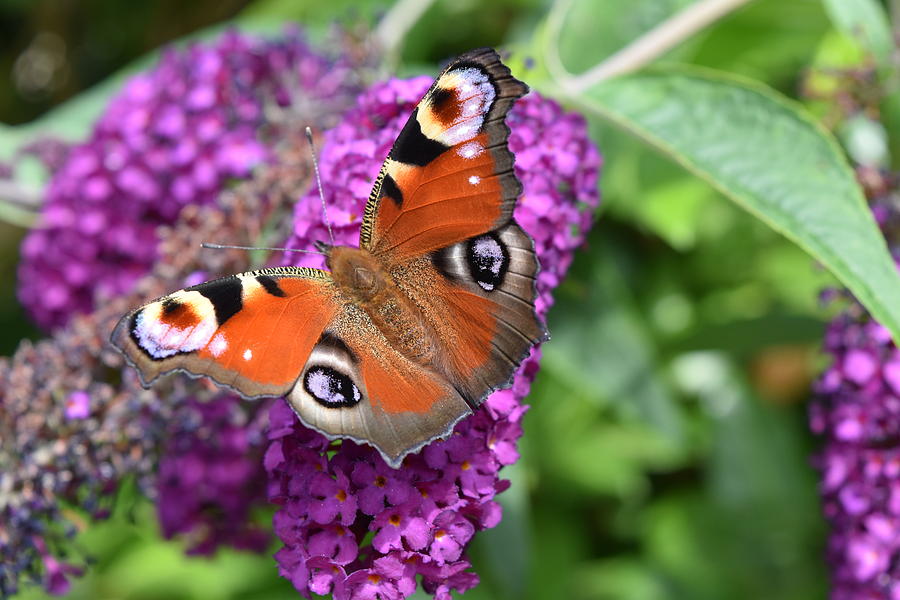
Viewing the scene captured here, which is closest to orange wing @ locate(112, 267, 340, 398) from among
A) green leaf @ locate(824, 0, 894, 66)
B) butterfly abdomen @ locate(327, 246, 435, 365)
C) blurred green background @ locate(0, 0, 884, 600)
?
butterfly abdomen @ locate(327, 246, 435, 365)

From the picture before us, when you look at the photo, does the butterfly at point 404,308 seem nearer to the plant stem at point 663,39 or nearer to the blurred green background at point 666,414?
the plant stem at point 663,39

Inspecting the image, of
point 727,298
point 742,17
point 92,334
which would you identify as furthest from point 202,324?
point 742,17

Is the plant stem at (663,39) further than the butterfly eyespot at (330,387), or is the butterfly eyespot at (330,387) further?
the plant stem at (663,39)

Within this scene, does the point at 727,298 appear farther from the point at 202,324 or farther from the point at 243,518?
the point at 202,324

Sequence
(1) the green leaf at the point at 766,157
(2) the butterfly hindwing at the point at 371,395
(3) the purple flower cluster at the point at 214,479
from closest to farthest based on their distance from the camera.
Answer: (2) the butterfly hindwing at the point at 371,395, (1) the green leaf at the point at 766,157, (3) the purple flower cluster at the point at 214,479

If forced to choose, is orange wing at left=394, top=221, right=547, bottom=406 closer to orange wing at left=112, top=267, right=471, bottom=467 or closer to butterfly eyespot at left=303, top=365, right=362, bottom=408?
orange wing at left=112, top=267, right=471, bottom=467

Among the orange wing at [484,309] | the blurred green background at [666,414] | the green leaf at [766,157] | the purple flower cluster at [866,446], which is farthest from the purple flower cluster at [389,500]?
the blurred green background at [666,414]

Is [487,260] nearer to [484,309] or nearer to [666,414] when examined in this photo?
[484,309]
